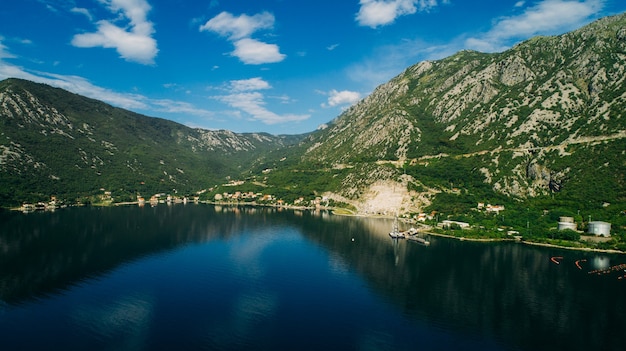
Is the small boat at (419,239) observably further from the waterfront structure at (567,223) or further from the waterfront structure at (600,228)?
the waterfront structure at (600,228)

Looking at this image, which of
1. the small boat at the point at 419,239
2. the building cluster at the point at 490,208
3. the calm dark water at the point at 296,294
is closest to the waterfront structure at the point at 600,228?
the calm dark water at the point at 296,294

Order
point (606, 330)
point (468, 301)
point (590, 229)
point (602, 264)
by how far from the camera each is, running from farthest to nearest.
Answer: point (590, 229), point (602, 264), point (468, 301), point (606, 330)

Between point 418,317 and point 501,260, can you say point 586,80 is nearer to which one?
point 501,260

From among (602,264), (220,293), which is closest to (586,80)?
(602,264)

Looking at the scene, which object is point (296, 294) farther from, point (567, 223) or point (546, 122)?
point (546, 122)

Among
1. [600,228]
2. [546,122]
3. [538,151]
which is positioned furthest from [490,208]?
[546,122]

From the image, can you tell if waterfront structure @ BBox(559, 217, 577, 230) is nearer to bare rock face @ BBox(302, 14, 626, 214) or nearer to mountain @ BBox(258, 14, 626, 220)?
mountain @ BBox(258, 14, 626, 220)
